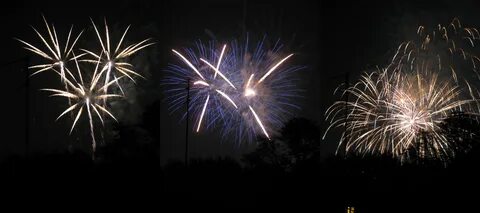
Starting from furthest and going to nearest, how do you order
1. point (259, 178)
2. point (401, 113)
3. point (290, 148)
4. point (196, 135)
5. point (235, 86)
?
point (290, 148), point (259, 178), point (235, 86), point (196, 135), point (401, 113)

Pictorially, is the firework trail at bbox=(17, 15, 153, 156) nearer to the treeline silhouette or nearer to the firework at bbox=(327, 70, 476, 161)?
the treeline silhouette

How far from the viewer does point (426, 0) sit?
5.06m

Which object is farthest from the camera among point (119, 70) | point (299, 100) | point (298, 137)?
point (298, 137)

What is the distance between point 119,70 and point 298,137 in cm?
310

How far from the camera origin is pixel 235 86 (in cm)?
670

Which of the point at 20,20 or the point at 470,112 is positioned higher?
the point at 20,20

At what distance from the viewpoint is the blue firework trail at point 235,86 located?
632 centimetres

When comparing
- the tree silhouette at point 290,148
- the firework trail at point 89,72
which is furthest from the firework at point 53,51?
the tree silhouette at point 290,148

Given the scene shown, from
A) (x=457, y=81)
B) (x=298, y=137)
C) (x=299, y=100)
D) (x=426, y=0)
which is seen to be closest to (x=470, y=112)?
(x=457, y=81)

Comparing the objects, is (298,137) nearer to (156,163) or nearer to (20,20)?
(156,163)

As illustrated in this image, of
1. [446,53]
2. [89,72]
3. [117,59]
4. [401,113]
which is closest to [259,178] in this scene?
[401,113]

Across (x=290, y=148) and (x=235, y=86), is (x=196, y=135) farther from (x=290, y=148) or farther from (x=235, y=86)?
(x=290, y=148)

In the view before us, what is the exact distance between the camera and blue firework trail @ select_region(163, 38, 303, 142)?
20.7 feet

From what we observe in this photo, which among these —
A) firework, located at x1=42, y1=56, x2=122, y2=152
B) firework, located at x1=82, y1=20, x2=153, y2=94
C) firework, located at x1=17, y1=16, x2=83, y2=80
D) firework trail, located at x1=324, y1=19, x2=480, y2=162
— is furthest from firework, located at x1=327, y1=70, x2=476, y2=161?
firework, located at x1=17, y1=16, x2=83, y2=80
